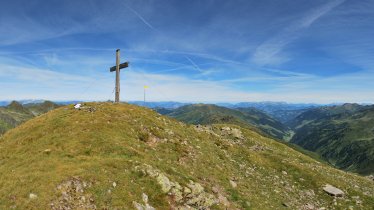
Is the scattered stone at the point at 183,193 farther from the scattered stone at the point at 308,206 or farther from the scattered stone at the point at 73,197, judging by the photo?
the scattered stone at the point at 308,206

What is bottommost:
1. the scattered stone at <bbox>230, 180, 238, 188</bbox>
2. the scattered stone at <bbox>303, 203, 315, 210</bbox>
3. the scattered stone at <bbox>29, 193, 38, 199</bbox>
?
the scattered stone at <bbox>303, 203, 315, 210</bbox>

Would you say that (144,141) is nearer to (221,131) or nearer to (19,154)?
(19,154)

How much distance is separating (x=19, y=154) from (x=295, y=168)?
38831 mm

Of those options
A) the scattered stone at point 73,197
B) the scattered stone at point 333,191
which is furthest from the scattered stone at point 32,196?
the scattered stone at point 333,191

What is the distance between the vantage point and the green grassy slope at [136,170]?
23016 mm

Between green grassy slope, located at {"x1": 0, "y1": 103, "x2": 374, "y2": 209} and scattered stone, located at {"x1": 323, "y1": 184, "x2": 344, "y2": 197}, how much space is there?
0.76m

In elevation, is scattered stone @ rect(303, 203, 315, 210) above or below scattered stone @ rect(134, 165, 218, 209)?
below

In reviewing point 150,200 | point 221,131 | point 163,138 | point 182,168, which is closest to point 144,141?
point 163,138

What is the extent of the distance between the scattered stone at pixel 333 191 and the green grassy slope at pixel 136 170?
758mm

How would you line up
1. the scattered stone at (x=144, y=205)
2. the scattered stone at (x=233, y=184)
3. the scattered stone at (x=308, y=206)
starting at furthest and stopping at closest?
the scattered stone at (x=308, y=206), the scattered stone at (x=233, y=184), the scattered stone at (x=144, y=205)

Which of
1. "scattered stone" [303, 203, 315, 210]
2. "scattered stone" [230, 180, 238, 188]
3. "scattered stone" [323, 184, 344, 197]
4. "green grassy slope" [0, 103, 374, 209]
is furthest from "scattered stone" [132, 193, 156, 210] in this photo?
"scattered stone" [323, 184, 344, 197]

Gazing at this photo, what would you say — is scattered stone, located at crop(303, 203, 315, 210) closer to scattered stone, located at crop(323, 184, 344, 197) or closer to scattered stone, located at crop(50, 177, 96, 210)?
scattered stone, located at crop(323, 184, 344, 197)

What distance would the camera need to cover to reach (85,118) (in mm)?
37375

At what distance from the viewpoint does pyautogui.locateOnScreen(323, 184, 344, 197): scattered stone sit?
40406 mm
